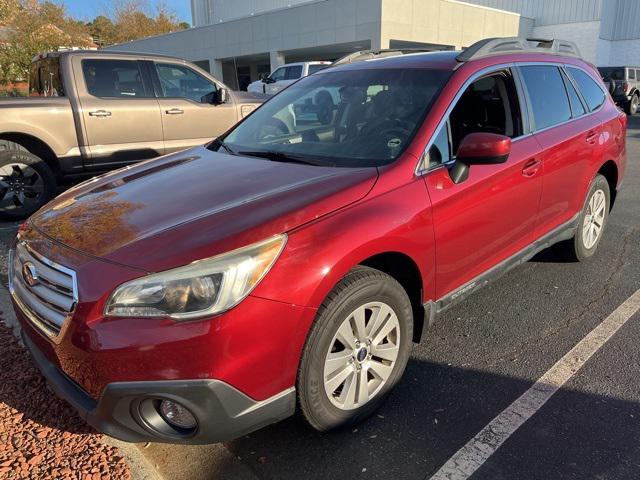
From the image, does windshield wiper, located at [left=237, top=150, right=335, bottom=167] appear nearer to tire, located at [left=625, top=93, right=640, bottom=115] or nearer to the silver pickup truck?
the silver pickup truck

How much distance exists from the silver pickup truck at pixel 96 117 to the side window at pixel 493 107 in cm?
448

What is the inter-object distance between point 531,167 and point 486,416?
5.53 ft

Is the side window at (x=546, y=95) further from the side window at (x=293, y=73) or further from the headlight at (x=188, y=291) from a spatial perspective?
the side window at (x=293, y=73)

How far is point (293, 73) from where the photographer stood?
59.5ft

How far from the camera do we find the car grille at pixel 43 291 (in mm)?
2102

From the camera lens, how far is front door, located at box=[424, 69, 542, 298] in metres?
2.82

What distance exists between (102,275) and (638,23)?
135 feet

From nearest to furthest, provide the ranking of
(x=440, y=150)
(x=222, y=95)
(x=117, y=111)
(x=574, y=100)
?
(x=440, y=150), (x=574, y=100), (x=117, y=111), (x=222, y=95)

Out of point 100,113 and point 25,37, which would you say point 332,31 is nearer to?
point 25,37

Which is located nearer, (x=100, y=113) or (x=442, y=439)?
(x=442, y=439)

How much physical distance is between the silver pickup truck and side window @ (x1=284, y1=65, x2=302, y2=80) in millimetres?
10781

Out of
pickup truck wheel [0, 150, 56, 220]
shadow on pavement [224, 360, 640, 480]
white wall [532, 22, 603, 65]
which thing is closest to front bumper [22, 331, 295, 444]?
shadow on pavement [224, 360, 640, 480]

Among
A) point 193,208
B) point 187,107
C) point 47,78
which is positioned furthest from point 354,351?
point 47,78

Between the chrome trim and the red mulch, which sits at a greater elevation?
the chrome trim
